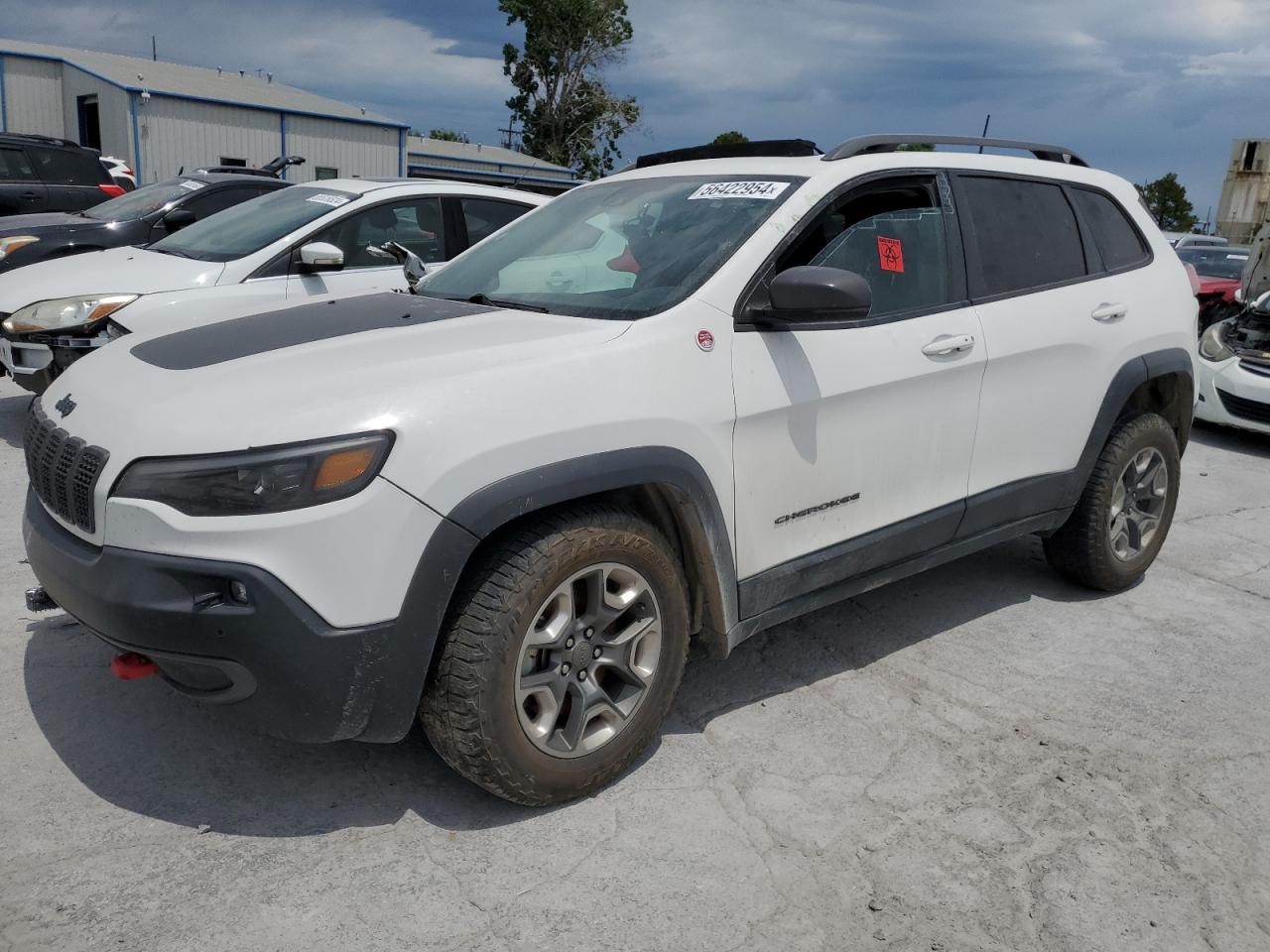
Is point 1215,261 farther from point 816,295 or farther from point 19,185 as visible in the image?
point 19,185

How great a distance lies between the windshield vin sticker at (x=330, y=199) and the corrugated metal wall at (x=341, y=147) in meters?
25.2

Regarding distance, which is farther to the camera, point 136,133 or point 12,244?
point 136,133

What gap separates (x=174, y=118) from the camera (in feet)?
94.8

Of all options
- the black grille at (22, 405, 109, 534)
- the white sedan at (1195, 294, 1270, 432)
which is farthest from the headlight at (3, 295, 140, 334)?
the white sedan at (1195, 294, 1270, 432)

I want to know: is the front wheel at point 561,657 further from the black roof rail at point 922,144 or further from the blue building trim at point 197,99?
the blue building trim at point 197,99

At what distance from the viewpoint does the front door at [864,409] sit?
3.21 m

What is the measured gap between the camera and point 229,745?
3.20 m

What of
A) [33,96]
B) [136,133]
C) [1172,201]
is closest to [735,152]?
[136,133]

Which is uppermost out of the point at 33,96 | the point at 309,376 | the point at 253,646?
the point at 33,96

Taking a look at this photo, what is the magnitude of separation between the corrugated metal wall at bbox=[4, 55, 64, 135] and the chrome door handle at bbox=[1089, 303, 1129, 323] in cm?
3488

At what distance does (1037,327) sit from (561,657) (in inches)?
92.2

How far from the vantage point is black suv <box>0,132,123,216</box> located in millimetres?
12398

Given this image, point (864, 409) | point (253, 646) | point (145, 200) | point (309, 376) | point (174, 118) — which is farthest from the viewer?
point (174, 118)

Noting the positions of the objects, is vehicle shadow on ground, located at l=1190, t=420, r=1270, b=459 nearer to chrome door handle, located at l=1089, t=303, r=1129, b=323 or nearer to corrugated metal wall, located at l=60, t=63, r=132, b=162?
chrome door handle, located at l=1089, t=303, r=1129, b=323
